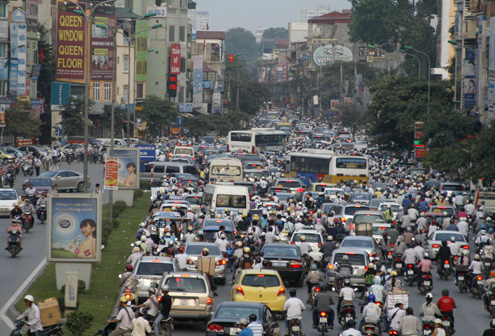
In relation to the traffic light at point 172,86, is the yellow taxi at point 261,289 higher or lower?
lower

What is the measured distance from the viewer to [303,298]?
2719 cm

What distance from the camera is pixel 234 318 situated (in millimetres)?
19031

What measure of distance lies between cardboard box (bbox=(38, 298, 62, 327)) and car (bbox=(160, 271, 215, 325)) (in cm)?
316

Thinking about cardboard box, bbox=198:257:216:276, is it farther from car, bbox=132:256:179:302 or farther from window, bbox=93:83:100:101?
window, bbox=93:83:100:101

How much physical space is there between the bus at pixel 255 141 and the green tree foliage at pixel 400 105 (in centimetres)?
790

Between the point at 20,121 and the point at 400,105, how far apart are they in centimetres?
2858

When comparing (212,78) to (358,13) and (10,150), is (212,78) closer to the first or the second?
(358,13)

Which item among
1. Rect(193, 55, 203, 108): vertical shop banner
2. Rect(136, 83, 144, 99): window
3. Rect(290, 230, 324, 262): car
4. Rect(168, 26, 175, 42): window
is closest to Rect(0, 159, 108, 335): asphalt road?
Rect(290, 230, 324, 262): car

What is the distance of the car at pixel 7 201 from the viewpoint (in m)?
42.3

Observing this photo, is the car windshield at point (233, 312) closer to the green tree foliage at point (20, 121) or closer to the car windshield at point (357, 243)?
the car windshield at point (357, 243)

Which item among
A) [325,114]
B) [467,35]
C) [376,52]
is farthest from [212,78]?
[467,35]

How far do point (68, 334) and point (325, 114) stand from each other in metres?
153

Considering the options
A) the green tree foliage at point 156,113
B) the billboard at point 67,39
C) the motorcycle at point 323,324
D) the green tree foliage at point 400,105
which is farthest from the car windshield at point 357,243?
the green tree foliage at point 156,113

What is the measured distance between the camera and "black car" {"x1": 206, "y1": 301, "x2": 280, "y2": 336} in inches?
738
